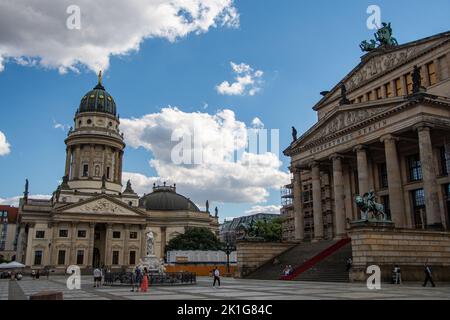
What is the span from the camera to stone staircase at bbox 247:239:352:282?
3819 cm

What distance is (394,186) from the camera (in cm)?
4112

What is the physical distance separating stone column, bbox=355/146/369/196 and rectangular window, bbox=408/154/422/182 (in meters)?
5.27

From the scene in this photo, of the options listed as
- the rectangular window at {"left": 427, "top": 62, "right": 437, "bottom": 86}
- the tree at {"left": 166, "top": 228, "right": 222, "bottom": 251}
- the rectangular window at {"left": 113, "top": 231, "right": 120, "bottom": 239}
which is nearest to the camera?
the rectangular window at {"left": 427, "top": 62, "right": 437, "bottom": 86}

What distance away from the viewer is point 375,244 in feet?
109

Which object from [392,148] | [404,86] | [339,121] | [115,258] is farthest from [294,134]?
[115,258]

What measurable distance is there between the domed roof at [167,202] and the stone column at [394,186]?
7880cm

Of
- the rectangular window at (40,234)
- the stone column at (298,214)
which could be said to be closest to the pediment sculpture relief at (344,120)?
the stone column at (298,214)

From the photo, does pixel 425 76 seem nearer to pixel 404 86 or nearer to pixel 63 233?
pixel 404 86

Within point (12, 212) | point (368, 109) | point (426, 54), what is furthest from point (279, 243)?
point (12, 212)

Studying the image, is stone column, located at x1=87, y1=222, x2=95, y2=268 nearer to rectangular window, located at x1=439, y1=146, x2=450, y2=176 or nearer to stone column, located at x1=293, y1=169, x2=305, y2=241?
stone column, located at x1=293, y1=169, x2=305, y2=241

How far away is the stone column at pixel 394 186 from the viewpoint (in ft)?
133

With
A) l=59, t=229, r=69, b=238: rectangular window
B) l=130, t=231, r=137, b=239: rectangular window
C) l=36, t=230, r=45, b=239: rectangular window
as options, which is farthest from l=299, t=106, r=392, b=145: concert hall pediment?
l=36, t=230, r=45, b=239: rectangular window

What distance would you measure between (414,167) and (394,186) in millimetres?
6746
